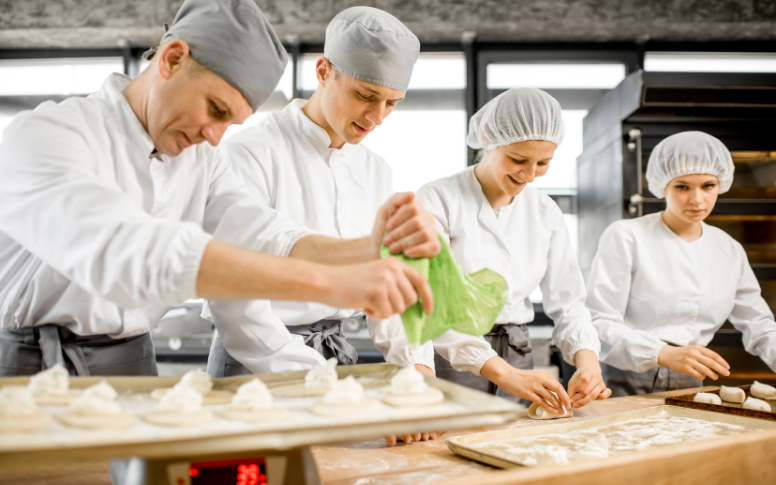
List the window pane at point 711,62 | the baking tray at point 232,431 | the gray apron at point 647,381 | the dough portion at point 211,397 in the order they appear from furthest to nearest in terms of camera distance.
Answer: the window pane at point 711,62, the gray apron at point 647,381, the dough portion at point 211,397, the baking tray at point 232,431

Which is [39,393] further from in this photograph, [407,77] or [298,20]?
[298,20]

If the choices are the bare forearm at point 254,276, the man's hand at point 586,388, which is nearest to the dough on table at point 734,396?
the man's hand at point 586,388

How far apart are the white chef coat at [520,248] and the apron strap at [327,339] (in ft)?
1.81

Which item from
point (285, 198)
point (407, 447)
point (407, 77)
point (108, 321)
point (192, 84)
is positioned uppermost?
point (407, 77)

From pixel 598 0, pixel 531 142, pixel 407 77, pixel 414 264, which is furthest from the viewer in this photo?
pixel 598 0

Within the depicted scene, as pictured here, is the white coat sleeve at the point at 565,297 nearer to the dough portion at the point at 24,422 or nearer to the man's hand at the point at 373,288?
the man's hand at the point at 373,288

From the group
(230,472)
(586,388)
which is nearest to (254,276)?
(230,472)

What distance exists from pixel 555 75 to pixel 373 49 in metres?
2.81

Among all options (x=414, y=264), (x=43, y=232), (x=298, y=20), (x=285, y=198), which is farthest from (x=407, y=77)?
(x=298, y=20)

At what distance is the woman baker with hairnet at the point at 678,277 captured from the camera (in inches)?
92.1

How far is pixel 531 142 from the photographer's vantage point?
1.91 meters

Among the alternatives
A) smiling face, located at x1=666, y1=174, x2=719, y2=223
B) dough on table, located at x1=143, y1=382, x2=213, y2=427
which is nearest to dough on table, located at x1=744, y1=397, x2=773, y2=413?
smiling face, located at x1=666, y1=174, x2=719, y2=223

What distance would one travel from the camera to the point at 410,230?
1.03 m

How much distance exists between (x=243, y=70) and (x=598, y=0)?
3221mm
